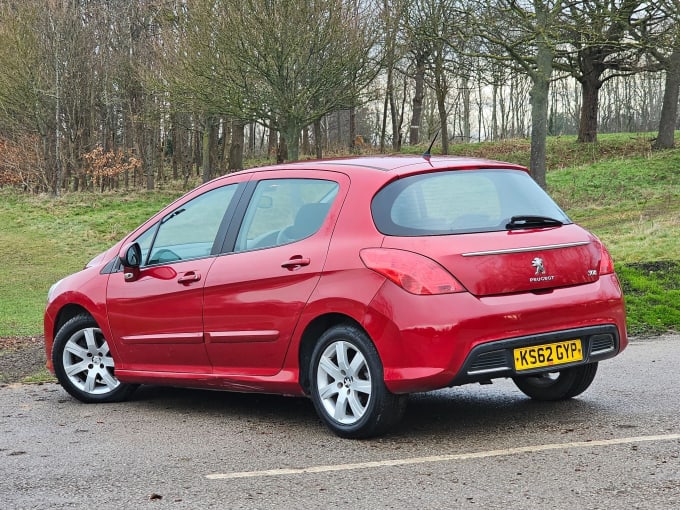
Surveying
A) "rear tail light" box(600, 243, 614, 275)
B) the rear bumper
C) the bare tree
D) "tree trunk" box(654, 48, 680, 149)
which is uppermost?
the bare tree

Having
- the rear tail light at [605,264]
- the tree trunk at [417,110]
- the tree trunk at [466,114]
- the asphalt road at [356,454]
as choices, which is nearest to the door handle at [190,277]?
the asphalt road at [356,454]

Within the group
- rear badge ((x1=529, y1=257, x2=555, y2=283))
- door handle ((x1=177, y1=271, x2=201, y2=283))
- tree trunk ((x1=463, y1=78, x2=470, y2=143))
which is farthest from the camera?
tree trunk ((x1=463, y1=78, x2=470, y2=143))

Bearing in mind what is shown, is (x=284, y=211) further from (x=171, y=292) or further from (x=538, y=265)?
(x=538, y=265)

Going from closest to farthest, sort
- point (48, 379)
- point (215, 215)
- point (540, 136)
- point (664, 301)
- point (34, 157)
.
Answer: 1. point (215, 215)
2. point (48, 379)
3. point (664, 301)
4. point (540, 136)
5. point (34, 157)

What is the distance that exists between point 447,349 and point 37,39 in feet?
125

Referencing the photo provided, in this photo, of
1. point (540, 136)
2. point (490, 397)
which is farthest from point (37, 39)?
point (490, 397)

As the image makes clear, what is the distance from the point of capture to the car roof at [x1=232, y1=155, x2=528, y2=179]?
5922mm

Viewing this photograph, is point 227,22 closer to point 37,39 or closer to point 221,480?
point 37,39

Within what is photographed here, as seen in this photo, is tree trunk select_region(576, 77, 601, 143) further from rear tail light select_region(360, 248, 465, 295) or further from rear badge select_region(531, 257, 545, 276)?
rear tail light select_region(360, 248, 465, 295)

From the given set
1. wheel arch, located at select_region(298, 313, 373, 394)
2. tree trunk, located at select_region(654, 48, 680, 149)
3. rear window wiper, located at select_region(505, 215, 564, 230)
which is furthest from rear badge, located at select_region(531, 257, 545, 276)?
tree trunk, located at select_region(654, 48, 680, 149)

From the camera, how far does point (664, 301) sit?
37.8 feet

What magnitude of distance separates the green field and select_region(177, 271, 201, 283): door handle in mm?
5840

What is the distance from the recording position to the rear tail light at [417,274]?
5340mm

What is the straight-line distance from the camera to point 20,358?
33.6 feet
